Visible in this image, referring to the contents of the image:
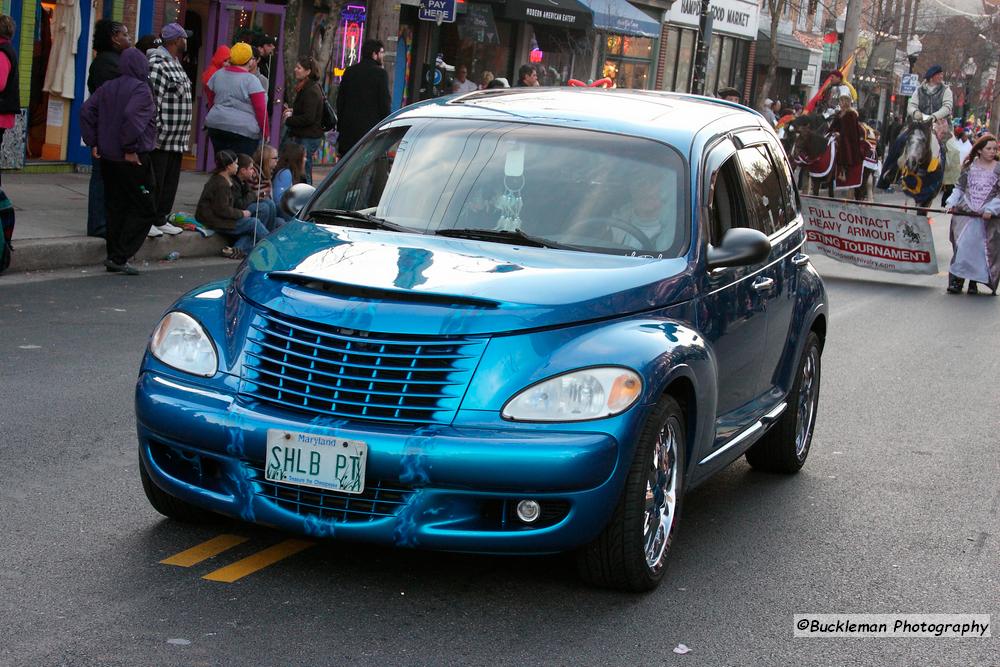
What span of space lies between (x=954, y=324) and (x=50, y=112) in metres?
11.1

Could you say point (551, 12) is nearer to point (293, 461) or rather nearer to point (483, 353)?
point (483, 353)

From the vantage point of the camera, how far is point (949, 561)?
609 centimetres

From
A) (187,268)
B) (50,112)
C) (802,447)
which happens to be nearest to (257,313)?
(802,447)

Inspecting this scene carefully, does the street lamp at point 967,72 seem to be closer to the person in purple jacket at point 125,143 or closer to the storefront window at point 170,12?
the storefront window at point 170,12

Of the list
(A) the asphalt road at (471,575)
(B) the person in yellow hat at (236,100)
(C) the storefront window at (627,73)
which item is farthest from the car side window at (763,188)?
(C) the storefront window at (627,73)

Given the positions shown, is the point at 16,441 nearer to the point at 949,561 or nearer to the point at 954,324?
the point at 949,561

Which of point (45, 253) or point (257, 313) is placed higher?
point (257, 313)

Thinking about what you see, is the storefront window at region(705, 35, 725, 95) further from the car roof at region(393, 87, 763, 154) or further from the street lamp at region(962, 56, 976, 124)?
the car roof at region(393, 87, 763, 154)

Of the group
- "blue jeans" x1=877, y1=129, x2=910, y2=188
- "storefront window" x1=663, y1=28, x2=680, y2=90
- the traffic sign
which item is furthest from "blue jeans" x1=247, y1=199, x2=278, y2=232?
"storefront window" x1=663, y1=28, x2=680, y2=90

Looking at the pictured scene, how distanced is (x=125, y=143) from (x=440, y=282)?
7524mm

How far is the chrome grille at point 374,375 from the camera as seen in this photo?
186 inches

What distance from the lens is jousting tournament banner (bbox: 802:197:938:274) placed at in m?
18.2

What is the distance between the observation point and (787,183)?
24.7ft

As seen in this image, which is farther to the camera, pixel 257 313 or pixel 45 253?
pixel 45 253
